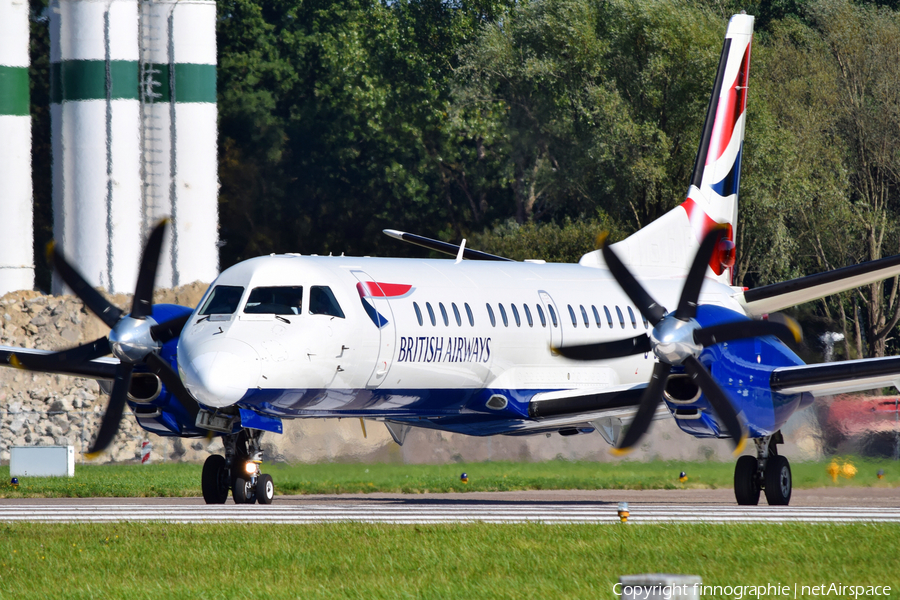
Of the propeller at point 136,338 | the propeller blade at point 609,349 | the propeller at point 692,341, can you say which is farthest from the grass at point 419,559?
the propeller blade at point 609,349

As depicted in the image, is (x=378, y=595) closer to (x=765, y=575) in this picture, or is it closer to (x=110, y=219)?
(x=765, y=575)

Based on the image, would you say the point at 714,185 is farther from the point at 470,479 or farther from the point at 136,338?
the point at 136,338

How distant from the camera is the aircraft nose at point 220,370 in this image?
16125mm

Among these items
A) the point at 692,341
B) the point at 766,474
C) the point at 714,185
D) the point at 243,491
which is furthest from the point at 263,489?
the point at 714,185

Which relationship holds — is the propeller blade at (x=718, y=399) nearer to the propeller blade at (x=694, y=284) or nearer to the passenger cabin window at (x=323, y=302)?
the propeller blade at (x=694, y=284)

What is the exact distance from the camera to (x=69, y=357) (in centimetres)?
1956

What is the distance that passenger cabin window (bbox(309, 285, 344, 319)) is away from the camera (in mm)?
17672

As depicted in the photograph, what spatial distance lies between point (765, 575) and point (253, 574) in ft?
14.9

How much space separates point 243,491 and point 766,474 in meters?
7.56

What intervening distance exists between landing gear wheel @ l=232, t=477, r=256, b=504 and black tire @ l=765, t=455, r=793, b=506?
7.45 metres

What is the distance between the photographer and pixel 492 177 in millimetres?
60125

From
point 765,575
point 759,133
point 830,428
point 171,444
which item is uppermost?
point 759,133

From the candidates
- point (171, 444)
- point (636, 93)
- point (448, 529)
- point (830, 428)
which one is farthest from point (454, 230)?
point (448, 529)

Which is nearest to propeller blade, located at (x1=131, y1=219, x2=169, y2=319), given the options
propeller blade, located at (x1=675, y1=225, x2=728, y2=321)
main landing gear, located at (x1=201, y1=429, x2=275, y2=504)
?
main landing gear, located at (x1=201, y1=429, x2=275, y2=504)
